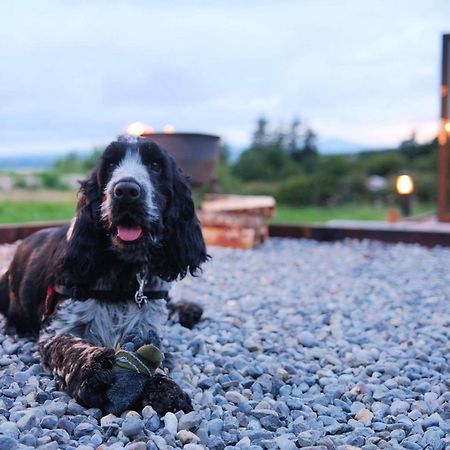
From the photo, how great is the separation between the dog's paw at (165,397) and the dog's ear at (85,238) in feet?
2.31

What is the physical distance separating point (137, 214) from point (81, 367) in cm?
69

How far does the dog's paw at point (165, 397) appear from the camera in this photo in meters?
2.56

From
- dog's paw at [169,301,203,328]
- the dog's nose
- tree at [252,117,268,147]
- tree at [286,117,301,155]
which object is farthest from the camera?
tree at [286,117,301,155]

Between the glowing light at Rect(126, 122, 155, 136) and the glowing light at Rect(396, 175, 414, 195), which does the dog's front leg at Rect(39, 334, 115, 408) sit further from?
the glowing light at Rect(396, 175, 414, 195)

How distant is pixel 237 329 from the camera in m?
4.09

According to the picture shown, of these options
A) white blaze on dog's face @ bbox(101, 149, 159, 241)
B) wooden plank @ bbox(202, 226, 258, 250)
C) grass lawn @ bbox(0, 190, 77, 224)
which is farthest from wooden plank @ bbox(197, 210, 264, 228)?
white blaze on dog's face @ bbox(101, 149, 159, 241)

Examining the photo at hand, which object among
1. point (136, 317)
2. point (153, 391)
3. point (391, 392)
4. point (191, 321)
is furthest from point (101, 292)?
point (391, 392)

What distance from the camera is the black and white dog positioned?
9.38 ft

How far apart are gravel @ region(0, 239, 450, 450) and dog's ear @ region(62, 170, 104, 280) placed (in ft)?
1.65

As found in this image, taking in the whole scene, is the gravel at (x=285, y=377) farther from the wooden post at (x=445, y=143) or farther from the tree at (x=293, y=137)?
the tree at (x=293, y=137)

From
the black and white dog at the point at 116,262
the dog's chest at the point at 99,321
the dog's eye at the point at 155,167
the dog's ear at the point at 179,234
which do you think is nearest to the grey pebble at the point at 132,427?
the black and white dog at the point at 116,262

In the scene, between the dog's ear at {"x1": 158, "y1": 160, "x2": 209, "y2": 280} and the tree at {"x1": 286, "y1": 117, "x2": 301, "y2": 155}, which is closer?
the dog's ear at {"x1": 158, "y1": 160, "x2": 209, "y2": 280}

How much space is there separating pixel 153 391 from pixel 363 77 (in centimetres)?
1250

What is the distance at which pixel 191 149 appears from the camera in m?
7.52
